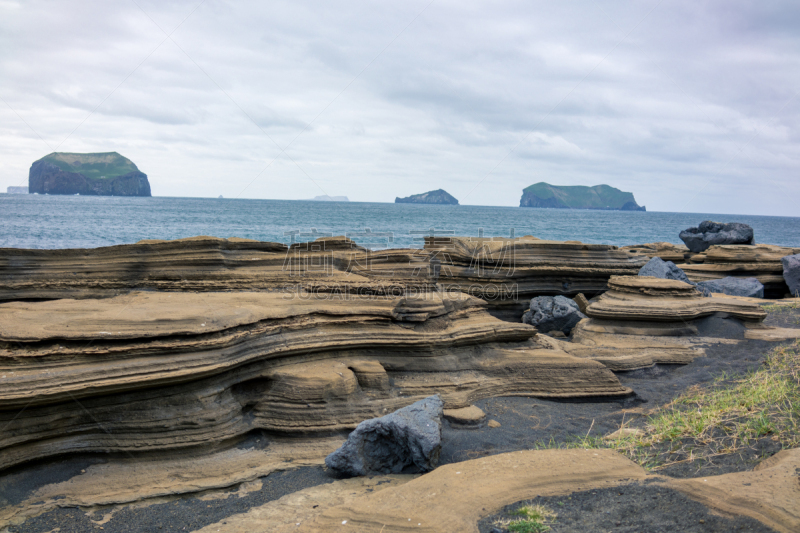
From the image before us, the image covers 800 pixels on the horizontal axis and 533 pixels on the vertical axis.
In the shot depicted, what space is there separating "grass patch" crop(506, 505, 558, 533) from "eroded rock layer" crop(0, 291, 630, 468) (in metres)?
2.72

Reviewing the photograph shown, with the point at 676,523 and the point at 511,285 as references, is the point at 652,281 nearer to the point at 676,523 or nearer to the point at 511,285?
the point at 511,285

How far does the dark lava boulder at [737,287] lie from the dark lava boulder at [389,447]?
11536 mm

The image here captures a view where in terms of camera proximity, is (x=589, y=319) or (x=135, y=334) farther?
(x=589, y=319)

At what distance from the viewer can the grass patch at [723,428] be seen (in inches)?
160

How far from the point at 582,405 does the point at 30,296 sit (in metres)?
7.75

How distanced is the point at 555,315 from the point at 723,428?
227 inches

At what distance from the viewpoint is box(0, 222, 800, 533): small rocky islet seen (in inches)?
154

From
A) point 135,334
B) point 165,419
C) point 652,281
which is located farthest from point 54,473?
point 652,281

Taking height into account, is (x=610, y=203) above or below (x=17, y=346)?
above

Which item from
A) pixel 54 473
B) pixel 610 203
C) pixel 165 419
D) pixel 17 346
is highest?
pixel 610 203

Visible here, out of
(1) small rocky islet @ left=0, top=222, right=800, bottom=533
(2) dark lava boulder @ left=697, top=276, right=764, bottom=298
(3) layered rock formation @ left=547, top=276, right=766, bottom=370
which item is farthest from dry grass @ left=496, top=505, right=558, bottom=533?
(2) dark lava boulder @ left=697, top=276, right=764, bottom=298

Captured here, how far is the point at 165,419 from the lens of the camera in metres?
4.89

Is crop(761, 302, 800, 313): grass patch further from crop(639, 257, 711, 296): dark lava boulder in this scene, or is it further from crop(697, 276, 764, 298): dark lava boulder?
crop(697, 276, 764, 298): dark lava boulder

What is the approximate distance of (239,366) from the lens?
17.9 ft
